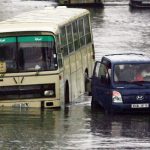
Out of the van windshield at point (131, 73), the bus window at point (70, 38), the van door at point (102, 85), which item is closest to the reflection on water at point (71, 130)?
the van door at point (102, 85)

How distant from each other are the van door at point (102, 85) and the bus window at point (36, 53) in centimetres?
145

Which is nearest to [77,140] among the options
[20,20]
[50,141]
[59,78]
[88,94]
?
[50,141]

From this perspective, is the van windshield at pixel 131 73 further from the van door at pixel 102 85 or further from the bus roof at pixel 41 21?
the bus roof at pixel 41 21

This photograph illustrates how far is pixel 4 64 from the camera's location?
77.8 ft

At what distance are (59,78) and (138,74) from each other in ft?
7.82

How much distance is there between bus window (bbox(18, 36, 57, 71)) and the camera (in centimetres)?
2380

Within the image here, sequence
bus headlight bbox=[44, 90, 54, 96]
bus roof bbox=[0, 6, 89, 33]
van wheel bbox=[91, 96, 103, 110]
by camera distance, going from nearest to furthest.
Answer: bus headlight bbox=[44, 90, 54, 96] < bus roof bbox=[0, 6, 89, 33] < van wheel bbox=[91, 96, 103, 110]

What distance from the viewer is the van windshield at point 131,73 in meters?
22.9

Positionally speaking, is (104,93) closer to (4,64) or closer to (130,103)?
(130,103)

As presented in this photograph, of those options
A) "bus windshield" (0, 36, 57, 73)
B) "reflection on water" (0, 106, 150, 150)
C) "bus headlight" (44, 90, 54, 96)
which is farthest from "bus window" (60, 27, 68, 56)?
"reflection on water" (0, 106, 150, 150)

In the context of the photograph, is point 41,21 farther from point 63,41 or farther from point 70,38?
point 70,38

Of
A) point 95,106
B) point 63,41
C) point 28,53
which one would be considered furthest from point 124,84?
point 63,41

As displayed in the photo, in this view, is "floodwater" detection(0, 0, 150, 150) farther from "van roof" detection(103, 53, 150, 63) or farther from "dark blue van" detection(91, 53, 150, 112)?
"van roof" detection(103, 53, 150, 63)

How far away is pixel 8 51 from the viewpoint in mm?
23953
